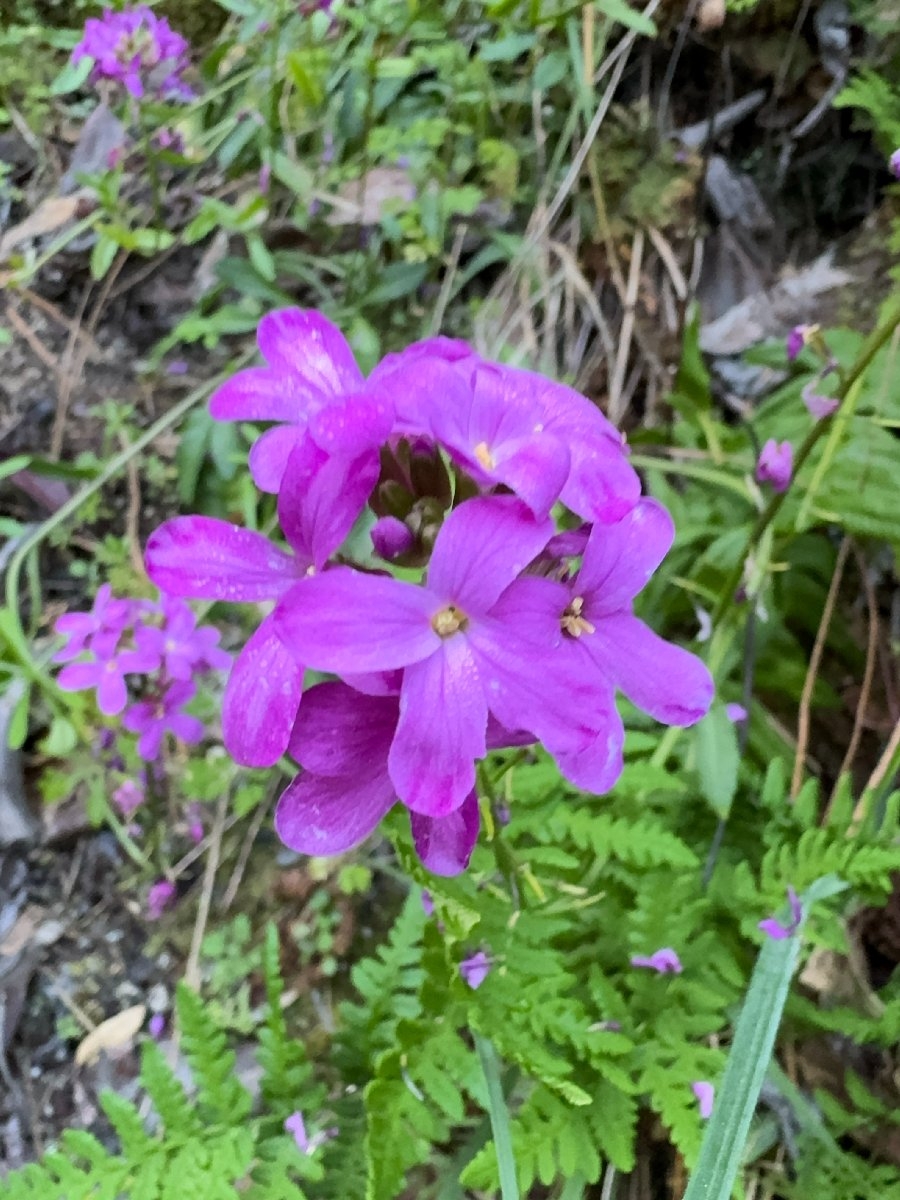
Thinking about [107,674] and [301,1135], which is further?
[107,674]

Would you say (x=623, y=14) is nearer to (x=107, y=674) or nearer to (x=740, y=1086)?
(x=107, y=674)

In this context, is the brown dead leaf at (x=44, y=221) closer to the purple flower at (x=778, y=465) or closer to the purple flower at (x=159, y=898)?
the purple flower at (x=159, y=898)

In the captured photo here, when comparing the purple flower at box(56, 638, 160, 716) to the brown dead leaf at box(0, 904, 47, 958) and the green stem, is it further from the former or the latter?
the green stem

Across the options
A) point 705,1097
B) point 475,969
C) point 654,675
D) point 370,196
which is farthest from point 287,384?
point 370,196

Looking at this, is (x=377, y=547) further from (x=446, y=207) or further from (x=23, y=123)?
(x=23, y=123)

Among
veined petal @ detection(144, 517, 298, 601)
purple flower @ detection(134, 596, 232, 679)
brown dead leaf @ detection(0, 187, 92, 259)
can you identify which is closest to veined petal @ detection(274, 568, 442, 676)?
veined petal @ detection(144, 517, 298, 601)

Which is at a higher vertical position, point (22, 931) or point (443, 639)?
point (443, 639)

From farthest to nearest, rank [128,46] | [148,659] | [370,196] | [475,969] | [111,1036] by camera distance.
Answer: [370,196]
[128,46]
[111,1036]
[148,659]
[475,969]

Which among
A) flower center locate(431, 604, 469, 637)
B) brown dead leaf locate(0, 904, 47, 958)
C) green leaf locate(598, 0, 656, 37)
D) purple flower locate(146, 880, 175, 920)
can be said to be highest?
green leaf locate(598, 0, 656, 37)

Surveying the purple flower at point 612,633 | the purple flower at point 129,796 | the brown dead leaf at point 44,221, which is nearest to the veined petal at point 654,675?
the purple flower at point 612,633
